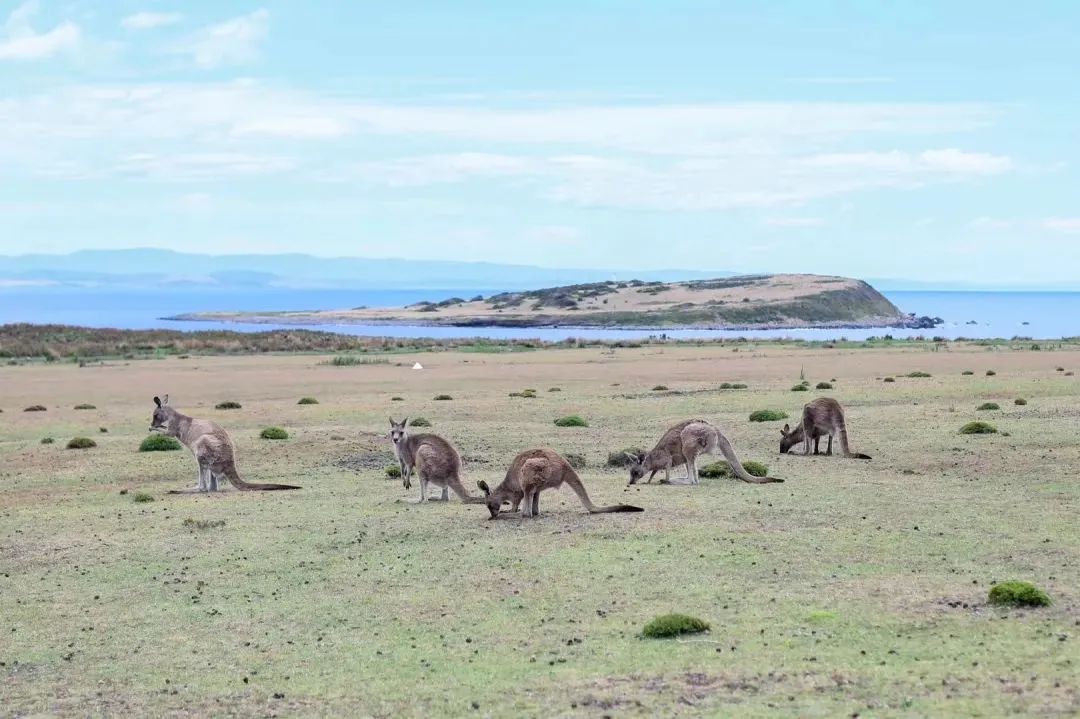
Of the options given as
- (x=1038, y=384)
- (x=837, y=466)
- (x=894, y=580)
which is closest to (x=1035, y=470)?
(x=837, y=466)

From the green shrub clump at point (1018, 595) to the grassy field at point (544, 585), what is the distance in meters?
0.21

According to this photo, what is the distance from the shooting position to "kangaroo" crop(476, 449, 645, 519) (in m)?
18.9

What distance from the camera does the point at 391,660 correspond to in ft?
39.6

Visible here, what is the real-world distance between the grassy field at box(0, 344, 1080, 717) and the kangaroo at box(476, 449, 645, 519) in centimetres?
41

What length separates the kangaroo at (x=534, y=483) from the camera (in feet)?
62.0

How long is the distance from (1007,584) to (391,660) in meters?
6.14

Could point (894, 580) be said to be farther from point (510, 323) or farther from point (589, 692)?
point (510, 323)

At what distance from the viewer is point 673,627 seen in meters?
12.3

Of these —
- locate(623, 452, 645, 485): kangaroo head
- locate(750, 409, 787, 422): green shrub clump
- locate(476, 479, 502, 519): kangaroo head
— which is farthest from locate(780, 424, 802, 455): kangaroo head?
locate(476, 479, 502, 519): kangaroo head

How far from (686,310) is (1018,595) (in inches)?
6057

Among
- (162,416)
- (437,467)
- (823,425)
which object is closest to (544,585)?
(437,467)

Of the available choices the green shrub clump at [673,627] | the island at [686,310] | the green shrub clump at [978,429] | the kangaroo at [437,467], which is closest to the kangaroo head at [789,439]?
the green shrub clump at [978,429]

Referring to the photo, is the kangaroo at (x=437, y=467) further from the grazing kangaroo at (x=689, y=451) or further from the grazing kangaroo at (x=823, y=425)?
the grazing kangaroo at (x=823, y=425)

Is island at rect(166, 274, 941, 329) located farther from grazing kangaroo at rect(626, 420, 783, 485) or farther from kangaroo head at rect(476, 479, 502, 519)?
kangaroo head at rect(476, 479, 502, 519)
